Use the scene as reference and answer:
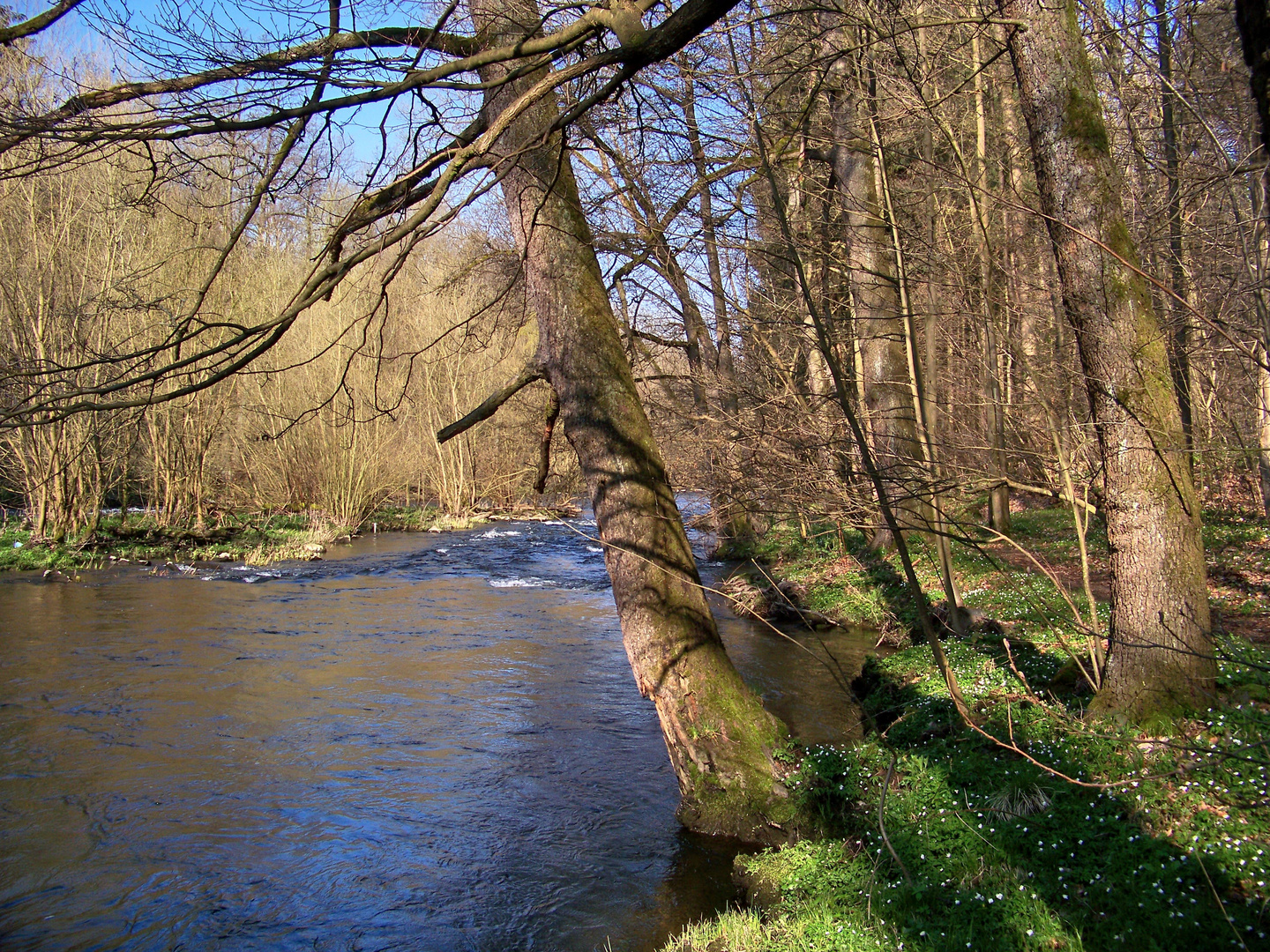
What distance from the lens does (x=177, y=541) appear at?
717 inches

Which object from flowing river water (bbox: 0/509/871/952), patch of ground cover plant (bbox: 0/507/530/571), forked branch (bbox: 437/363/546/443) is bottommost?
flowing river water (bbox: 0/509/871/952)

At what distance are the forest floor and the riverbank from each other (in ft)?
29.7

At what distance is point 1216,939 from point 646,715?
19.2 feet

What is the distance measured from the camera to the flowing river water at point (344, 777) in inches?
205

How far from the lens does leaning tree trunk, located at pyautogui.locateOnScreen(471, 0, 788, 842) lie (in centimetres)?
551

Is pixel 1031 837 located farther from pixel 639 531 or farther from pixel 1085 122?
pixel 1085 122

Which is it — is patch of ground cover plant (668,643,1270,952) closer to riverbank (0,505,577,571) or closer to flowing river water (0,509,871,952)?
flowing river water (0,509,871,952)

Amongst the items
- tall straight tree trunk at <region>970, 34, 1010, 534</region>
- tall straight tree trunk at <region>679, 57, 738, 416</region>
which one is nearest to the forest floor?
tall straight tree trunk at <region>970, 34, 1010, 534</region>

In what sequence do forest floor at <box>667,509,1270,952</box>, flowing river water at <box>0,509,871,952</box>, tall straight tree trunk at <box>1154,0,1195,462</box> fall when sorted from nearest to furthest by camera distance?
forest floor at <box>667,509,1270,952</box>, flowing river water at <box>0,509,871,952</box>, tall straight tree trunk at <box>1154,0,1195,462</box>

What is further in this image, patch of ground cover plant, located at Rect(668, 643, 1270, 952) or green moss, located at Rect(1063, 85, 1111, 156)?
green moss, located at Rect(1063, 85, 1111, 156)

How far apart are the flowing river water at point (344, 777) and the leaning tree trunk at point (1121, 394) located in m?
2.88

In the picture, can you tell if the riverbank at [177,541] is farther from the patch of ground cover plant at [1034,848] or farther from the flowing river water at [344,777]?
the patch of ground cover plant at [1034,848]

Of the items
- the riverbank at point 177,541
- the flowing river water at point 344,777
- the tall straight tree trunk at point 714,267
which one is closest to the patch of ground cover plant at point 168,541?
the riverbank at point 177,541

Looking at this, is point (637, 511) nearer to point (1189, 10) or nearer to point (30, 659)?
point (1189, 10)
